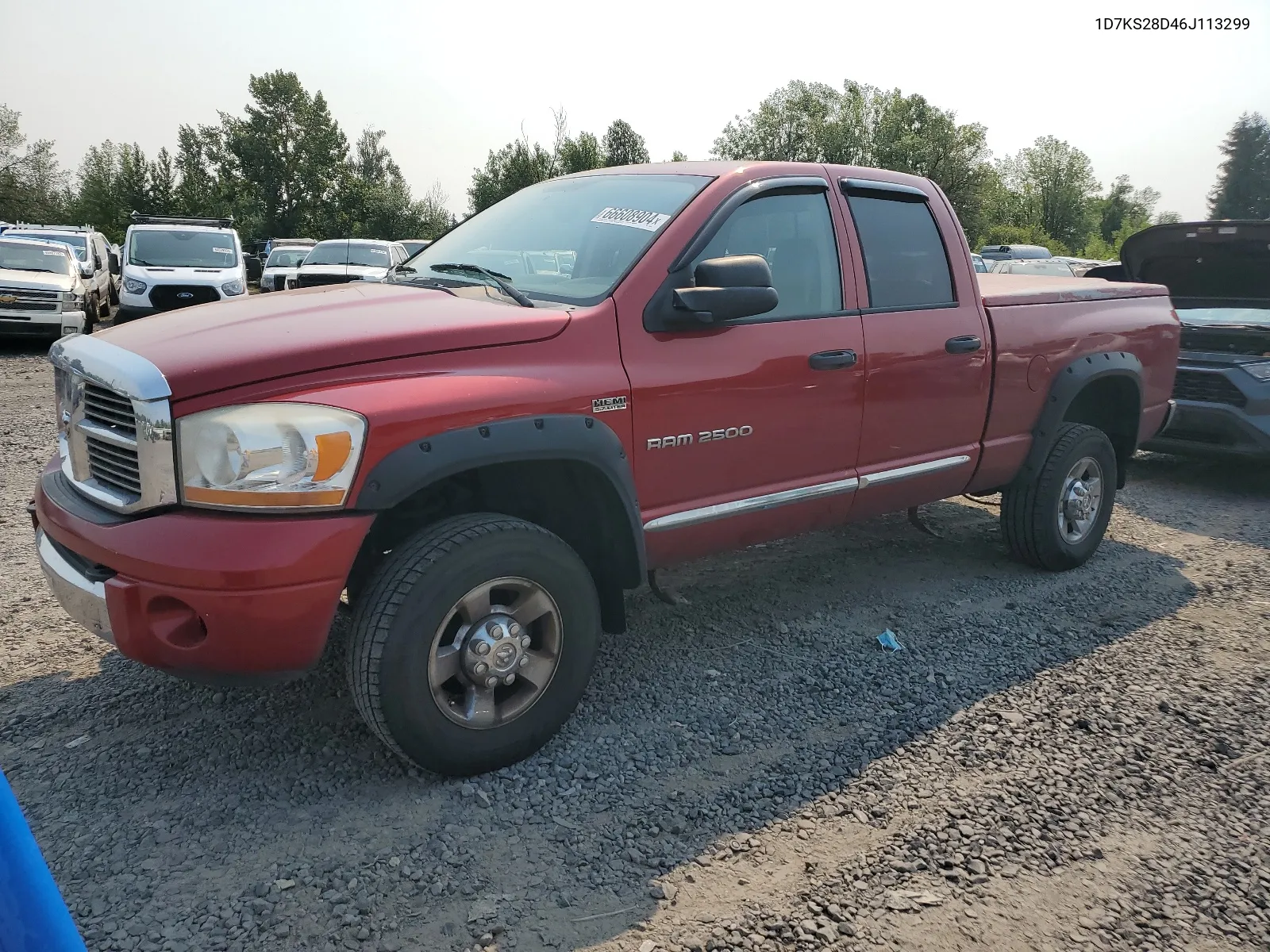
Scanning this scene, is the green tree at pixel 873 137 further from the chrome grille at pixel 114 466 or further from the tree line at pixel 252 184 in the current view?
the chrome grille at pixel 114 466

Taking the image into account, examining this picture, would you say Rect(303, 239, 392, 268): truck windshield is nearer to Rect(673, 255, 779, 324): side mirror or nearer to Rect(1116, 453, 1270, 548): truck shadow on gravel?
Rect(1116, 453, 1270, 548): truck shadow on gravel

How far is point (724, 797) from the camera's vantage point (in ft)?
9.40

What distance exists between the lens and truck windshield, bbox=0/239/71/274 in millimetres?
13703

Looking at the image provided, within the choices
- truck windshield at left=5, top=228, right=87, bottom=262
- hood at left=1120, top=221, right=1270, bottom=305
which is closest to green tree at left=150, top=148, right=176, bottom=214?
truck windshield at left=5, top=228, right=87, bottom=262

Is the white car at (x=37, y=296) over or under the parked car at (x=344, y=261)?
under

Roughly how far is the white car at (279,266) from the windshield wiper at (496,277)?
16054 mm

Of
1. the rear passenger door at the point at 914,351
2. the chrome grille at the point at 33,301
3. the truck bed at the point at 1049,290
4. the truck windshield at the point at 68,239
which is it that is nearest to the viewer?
the rear passenger door at the point at 914,351

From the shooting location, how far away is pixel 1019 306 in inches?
177

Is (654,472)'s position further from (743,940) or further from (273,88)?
(273,88)

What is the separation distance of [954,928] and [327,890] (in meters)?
1.58

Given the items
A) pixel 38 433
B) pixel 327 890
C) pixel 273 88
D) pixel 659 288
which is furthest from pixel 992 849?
pixel 273 88

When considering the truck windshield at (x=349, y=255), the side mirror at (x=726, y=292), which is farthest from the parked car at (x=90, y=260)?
the side mirror at (x=726, y=292)

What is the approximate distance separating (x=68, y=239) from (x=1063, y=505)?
19510 mm

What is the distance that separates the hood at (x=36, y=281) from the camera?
1277 centimetres
